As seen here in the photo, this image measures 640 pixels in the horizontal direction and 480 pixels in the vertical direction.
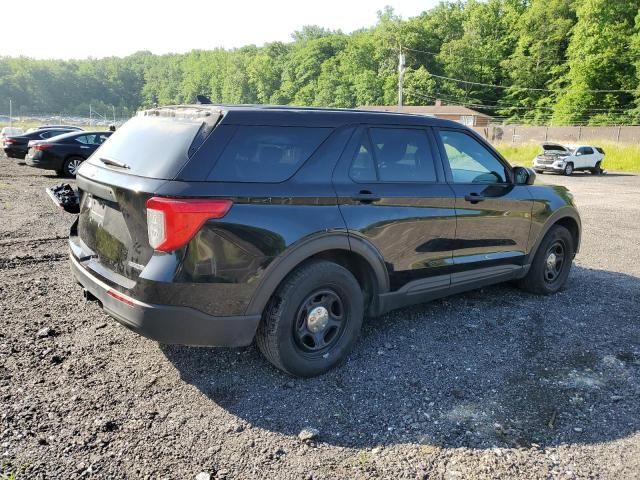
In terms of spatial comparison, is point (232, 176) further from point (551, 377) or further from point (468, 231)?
point (551, 377)

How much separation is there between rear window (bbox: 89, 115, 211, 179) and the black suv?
0.01m

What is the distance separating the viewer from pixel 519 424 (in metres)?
2.98

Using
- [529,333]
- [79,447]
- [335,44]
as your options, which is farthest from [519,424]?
[335,44]

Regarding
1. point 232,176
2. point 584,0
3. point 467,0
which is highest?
point 467,0

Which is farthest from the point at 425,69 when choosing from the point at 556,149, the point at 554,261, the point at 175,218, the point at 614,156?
the point at 175,218

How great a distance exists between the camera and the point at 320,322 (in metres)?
3.43

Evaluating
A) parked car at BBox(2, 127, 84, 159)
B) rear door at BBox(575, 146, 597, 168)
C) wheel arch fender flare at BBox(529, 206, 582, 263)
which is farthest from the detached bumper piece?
rear door at BBox(575, 146, 597, 168)

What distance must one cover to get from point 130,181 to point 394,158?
1.90 meters

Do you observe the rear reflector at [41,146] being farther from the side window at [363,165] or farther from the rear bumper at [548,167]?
the rear bumper at [548,167]

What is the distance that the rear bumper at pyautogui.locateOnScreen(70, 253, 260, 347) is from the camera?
2846 mm

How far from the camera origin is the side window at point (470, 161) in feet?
13.9

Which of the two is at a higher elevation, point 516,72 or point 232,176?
point 516,72

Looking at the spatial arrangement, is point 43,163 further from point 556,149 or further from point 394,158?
point 556,149

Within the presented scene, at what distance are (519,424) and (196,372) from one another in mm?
2087
